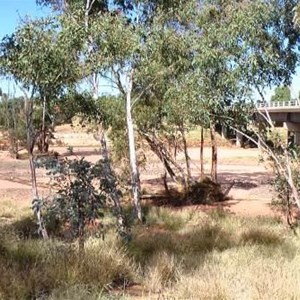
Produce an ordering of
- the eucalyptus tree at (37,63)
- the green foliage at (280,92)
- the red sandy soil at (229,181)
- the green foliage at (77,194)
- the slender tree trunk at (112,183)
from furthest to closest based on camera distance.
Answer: the red sandy soil at (229,181), the green foliage at (280,92), the eucalyptus tree at (37,63), the slender tree trunk at (112,183), the green foliage at (77,194)

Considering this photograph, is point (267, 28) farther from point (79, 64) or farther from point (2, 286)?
point (2, 286)

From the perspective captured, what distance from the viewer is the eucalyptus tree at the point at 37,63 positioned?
37.0 ft

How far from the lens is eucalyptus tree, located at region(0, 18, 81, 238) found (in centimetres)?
1128

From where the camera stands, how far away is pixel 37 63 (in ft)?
37.1

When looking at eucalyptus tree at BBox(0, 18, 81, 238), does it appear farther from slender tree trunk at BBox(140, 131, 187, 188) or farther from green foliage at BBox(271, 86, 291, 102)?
slender tree trunk at BBox(140, 131, 187, 188)

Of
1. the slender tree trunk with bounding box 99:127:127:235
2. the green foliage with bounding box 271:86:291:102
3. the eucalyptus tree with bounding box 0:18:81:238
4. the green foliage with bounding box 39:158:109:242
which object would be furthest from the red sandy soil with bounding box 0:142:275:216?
the green foliage with bounding box 39:158:109:242

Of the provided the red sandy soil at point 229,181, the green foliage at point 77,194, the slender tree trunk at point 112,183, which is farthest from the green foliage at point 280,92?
the green foliage at point 77,194

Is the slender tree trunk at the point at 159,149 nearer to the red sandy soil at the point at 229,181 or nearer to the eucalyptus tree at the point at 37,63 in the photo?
the red sandy soil at the point at 229,181

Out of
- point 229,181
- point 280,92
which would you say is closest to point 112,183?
point 280,92

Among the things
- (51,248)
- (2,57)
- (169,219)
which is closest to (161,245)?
(51,248)

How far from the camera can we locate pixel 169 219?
16562 millimetres

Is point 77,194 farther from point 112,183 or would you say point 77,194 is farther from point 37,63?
point 37,63

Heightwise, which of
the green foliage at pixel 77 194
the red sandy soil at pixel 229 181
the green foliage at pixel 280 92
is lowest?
the red sandy soil at pixel 229 181

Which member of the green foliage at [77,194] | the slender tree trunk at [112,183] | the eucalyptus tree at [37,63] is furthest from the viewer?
the eucalyptus tree at [37,63]
